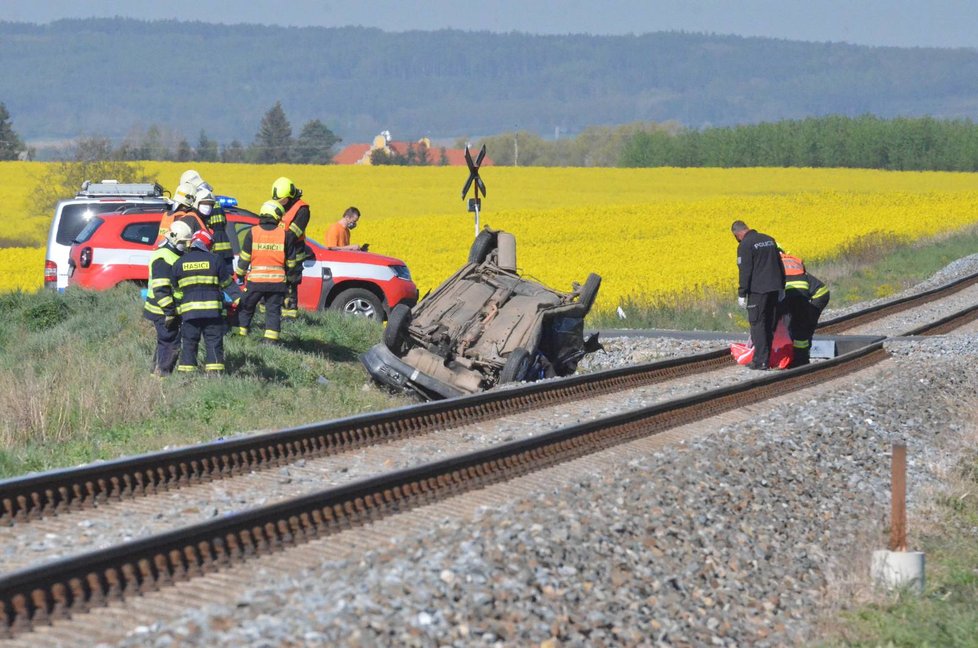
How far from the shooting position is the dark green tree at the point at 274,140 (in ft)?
357

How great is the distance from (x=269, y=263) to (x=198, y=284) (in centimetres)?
193

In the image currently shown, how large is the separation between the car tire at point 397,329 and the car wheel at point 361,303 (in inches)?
184

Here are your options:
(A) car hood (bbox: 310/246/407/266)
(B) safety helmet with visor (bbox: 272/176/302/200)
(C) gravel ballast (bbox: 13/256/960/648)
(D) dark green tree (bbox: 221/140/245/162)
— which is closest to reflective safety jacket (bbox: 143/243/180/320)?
(B) safety helmet with visor (bbox: 272/176/302/200)

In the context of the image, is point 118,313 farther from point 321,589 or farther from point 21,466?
point 321,589

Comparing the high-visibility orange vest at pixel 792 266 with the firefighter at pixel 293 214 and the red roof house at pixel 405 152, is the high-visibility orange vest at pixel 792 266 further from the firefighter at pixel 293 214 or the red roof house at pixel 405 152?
the red roof house at pixel 405 152

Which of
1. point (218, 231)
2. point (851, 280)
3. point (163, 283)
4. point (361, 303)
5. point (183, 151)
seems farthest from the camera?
point (183, 151)

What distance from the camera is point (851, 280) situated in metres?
33.8

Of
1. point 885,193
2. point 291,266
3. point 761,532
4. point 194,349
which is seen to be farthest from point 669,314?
point 885,193

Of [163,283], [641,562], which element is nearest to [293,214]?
[163,283]

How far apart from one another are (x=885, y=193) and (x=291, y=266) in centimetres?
5617

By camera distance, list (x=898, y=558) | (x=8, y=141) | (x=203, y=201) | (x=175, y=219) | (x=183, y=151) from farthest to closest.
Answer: (x=183, y=151) < (x=8, y=141) < (x=203, y=201) < (x=175, y=219) < (x=898, y=558)

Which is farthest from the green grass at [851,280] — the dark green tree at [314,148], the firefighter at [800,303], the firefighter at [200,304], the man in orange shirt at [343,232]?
the dark green tree at [314,148]

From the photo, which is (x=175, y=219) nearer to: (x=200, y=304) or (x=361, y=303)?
(x=200, y=304)

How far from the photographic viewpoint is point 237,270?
15.6 meters
